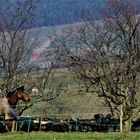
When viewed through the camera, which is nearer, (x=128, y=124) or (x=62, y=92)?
(x=128, y=124)

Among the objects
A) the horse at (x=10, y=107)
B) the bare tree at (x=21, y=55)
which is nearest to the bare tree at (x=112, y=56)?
the bare tree at (x=21, y=55)

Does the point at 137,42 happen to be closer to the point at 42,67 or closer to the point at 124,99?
the point at 124,99

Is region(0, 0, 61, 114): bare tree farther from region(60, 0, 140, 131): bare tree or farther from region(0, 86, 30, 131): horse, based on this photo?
region(0, 86, 30, 131): horse

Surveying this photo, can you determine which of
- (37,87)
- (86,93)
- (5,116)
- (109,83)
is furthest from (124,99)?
(5,116)

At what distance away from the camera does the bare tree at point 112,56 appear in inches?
1385

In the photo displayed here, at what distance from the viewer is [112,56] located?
36500 mm

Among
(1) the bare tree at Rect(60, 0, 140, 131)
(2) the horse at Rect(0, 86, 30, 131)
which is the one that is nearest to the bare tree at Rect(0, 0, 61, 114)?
(1) the bare tree at Rect(60, 0, 140, 131)

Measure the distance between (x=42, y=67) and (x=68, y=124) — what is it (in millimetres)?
8881

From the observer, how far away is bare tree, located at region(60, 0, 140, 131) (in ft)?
115

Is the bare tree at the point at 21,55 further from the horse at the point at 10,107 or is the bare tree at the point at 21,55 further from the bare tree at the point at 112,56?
the horse at the point at 10,107

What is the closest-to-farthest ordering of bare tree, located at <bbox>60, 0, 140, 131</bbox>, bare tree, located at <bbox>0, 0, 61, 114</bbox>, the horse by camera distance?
1. the horse
2. bare tree, located at <bbox>60, 0, 140, 131</bbox>
3. bare tree, located at <bbox>0, 0, 61, 114</bbox>

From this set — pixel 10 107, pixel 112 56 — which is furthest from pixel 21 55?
pixel 10 107

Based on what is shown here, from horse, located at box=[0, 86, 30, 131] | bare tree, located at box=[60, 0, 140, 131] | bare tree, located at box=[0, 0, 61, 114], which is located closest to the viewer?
horse, located at box=[0, 86, 30, 131]

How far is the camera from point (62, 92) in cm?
3900
